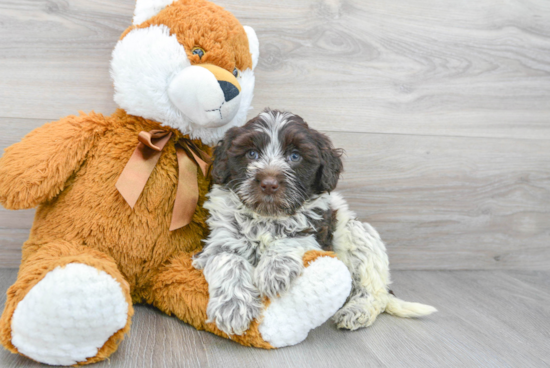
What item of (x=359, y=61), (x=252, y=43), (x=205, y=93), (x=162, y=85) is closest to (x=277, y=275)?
(x=205, y=93)

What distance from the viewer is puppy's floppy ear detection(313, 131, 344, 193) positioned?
1503 millimetres

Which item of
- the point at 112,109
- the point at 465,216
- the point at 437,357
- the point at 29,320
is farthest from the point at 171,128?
the point at 465,216

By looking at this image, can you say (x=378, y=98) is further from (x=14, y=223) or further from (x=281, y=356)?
(x=14, y=223)

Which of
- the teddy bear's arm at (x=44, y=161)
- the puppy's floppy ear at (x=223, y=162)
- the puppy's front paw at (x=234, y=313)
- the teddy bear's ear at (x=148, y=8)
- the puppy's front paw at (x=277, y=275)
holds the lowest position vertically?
the puppy's front paw at (x=234, y=313)

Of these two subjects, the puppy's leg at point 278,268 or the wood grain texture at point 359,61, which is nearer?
the puppy's leg at point 278,268

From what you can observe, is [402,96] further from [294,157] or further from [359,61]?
[294,157]

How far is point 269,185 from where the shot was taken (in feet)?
4.49

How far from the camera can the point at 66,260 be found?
3.96ft

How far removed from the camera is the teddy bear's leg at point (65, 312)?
1133mm

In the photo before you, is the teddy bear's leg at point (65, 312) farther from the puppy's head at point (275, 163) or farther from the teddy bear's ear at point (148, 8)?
the teddy bear's ear at point (148, 8)

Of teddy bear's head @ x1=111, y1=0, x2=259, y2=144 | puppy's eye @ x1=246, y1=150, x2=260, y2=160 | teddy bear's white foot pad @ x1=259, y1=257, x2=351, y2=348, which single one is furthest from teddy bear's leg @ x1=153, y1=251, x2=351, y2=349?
teddy bear's head @ x1=111, y1=0, x2=259, y2=144

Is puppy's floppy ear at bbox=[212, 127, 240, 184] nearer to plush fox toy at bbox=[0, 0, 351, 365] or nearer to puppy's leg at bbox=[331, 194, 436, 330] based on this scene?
plush fox toy at bbox=[0, 0, 351, 365]

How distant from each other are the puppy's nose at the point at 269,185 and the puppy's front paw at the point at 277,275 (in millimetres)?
226

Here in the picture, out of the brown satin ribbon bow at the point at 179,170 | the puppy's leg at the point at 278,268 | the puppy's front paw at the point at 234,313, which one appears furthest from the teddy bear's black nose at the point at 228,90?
the puppy's front paw at the point at 234,313
